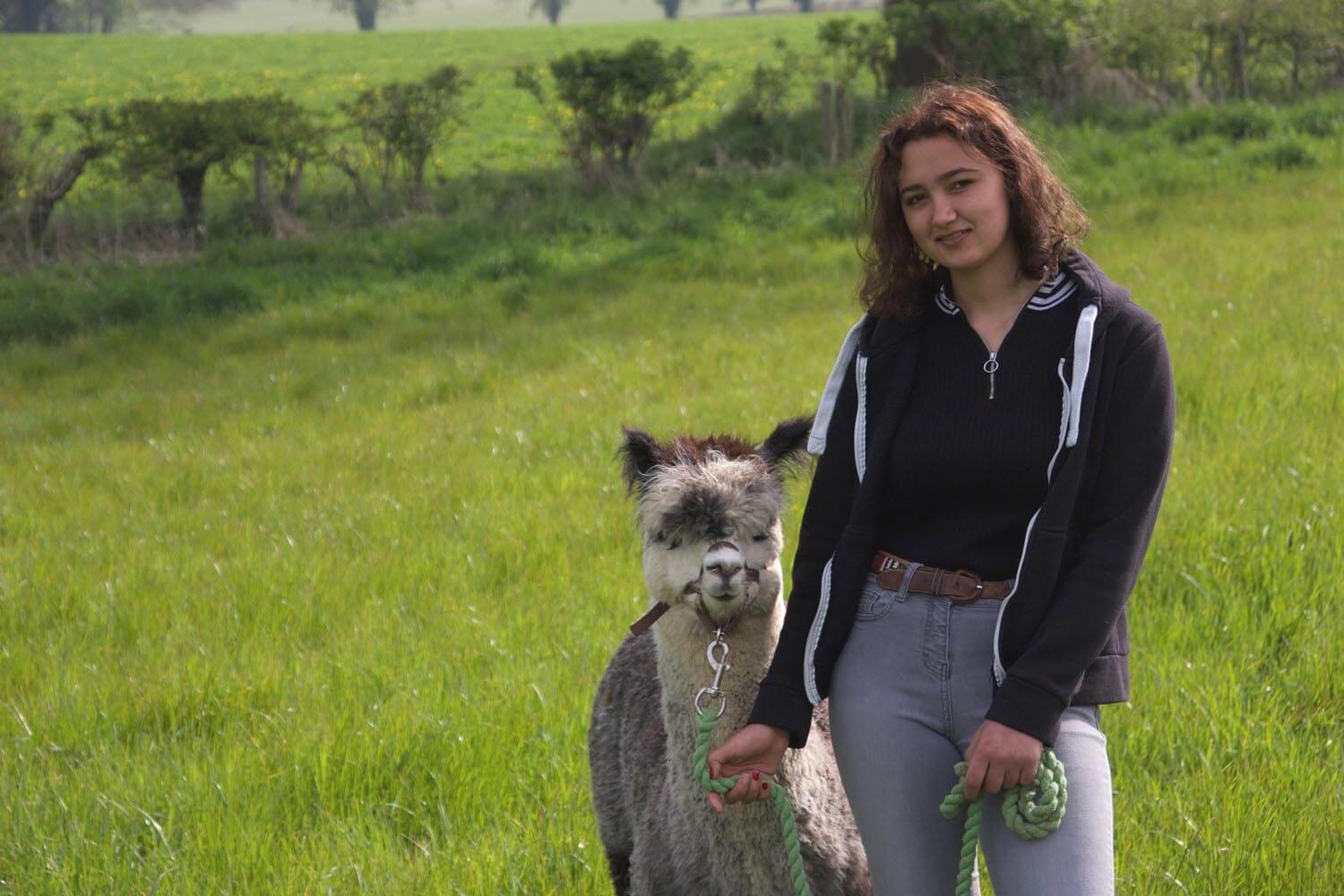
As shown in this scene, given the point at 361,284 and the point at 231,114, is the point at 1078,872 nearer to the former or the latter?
the point at 361,284

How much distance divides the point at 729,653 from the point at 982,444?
2.76 ft

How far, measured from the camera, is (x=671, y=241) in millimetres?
13633

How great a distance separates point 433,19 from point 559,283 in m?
91.2

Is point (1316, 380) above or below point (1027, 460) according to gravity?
below

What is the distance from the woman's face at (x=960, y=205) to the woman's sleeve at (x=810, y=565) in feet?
1.09

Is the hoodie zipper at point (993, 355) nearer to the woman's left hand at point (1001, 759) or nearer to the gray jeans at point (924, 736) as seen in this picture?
the gray jeans at point (924, 736)

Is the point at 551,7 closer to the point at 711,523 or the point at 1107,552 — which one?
the point at 711,523

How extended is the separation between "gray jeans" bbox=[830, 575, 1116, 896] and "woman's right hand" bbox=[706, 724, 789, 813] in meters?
0.17

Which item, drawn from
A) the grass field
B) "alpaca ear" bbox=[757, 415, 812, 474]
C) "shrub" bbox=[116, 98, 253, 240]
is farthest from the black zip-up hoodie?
the grass field

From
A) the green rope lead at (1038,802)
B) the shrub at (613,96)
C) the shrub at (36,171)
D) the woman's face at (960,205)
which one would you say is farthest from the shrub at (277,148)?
the green rope lead at (1038,802)

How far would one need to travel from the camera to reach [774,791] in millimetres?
2846

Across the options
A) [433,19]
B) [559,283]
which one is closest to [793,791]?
Answer: [559,283]

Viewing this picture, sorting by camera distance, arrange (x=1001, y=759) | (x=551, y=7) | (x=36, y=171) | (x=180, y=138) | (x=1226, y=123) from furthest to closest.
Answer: (x=551, y=7)
(x=1226, y=123)
(x=180, y=138)
(x=36, y=171)
(x=1001, y=759)

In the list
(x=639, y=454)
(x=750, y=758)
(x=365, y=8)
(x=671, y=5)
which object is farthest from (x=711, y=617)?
(x=671, y=5)
